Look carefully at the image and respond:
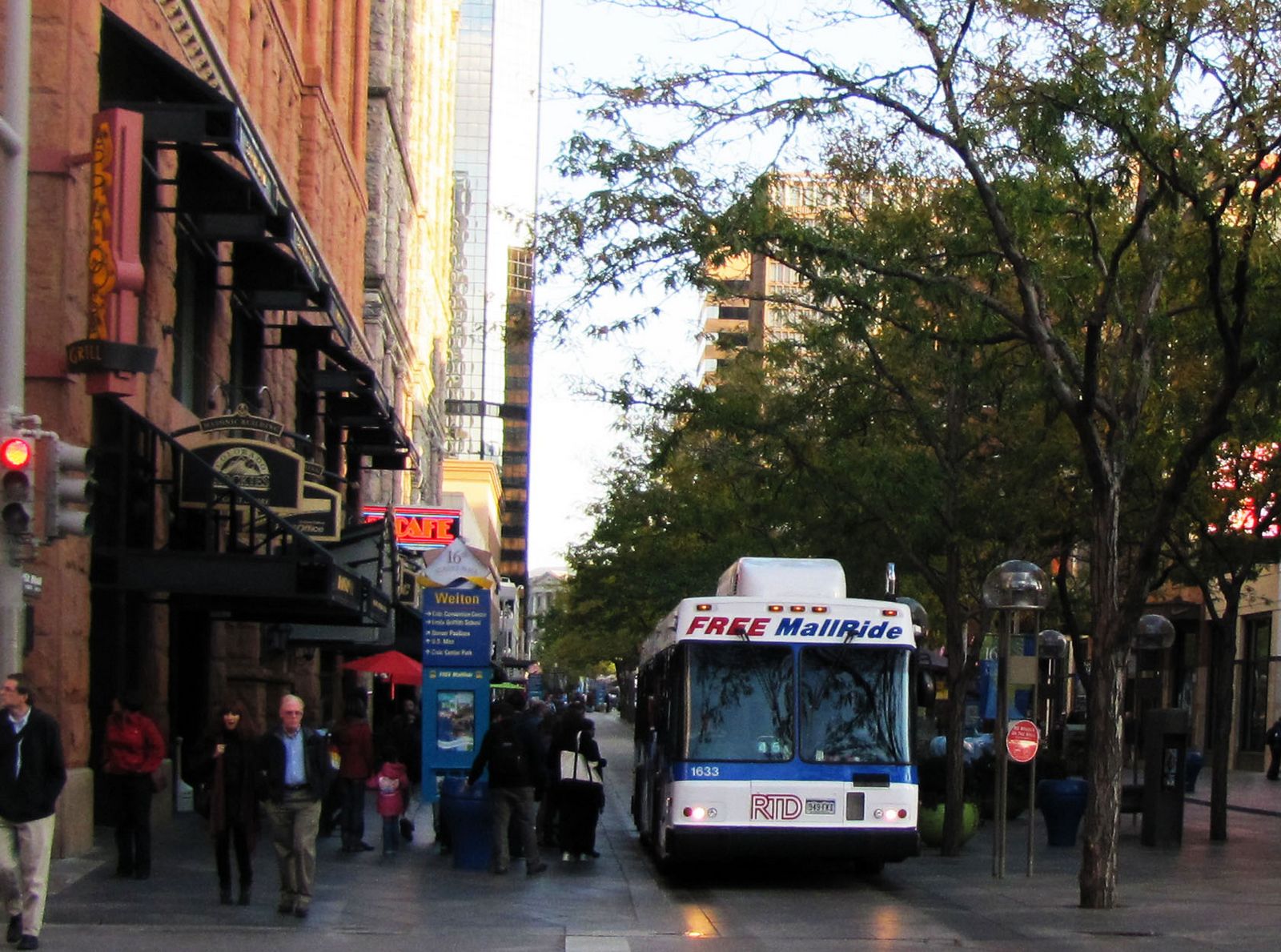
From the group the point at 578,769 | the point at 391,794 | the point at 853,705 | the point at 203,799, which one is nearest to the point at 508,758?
the point at 391,794

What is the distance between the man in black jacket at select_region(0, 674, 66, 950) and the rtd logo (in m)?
7.66

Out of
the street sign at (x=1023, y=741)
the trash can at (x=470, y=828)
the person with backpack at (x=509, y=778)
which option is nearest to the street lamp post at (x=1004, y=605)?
the street sign at (x=1023, y=741)

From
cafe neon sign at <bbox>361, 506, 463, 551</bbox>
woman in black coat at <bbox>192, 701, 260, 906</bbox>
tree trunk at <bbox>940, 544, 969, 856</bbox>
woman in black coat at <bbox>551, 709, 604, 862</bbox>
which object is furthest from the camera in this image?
cafe neon sign at <bbox>361, 506, 463, 551</bbox>

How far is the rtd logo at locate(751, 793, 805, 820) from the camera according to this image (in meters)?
18.1

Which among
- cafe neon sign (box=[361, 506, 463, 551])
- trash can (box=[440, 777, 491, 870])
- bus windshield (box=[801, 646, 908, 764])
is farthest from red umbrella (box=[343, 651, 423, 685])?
bus windshield (box=[801, 646, 908, 764])

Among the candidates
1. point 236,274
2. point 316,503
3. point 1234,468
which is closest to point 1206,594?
point 1234,468

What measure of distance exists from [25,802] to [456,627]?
41.0 ft

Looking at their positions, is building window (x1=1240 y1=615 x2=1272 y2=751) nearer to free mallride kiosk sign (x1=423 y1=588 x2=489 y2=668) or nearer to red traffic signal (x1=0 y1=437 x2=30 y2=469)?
free mallride kiosk sign (x1=423 y1=588 x2=489 y2=668)

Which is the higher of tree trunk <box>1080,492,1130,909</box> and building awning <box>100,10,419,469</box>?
building awning <box>100,10,419,469</box>

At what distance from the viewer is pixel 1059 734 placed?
38469mm

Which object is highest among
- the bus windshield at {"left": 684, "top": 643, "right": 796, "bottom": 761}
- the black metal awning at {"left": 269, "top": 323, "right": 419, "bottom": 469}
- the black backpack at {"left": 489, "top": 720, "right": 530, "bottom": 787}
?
the black metal awning at {"left": 269, "top": 323, "right": 419, "bottom": 469}

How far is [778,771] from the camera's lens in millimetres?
18281

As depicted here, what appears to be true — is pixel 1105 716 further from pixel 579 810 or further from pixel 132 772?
pixel 132 772

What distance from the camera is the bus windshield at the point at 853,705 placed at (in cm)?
1850
